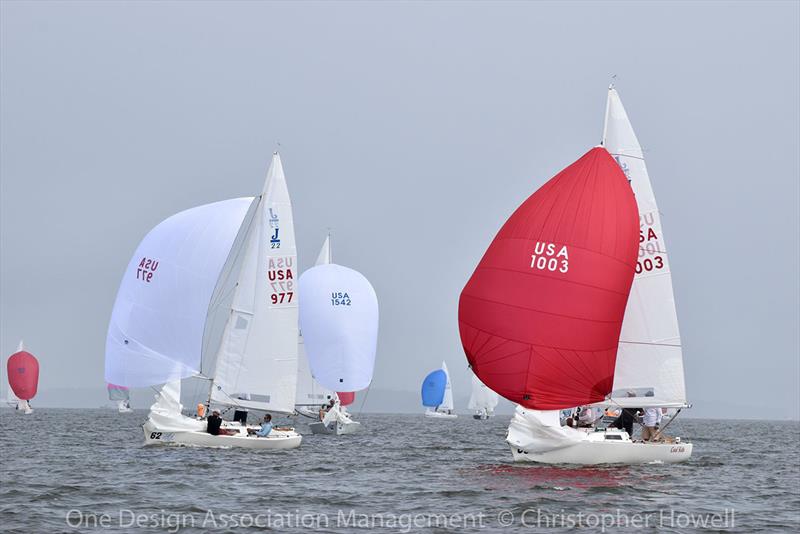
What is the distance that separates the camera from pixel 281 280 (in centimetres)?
3862

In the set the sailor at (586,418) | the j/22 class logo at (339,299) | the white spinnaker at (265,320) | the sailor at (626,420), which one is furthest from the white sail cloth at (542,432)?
the j/22 class logo at (339,299)

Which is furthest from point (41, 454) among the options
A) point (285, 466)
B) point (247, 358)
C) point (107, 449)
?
point (285, 466)

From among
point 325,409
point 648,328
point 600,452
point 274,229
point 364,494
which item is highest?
point 274,229

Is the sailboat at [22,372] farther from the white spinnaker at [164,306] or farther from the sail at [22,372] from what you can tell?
the white spinnaker at [164,306]

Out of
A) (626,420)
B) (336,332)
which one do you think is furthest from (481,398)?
(626,420)

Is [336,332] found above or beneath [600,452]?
above

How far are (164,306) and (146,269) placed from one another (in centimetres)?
133

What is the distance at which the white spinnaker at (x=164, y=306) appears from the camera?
35.3 metres

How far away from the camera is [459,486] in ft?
83.0

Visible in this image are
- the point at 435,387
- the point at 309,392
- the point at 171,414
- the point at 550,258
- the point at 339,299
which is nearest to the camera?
the point at 550,258

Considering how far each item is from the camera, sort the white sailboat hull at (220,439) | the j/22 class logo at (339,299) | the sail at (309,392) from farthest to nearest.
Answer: the sail at (309,392) → the j/22 class logo at (339,299) → the white sailboat hull at (220,439)

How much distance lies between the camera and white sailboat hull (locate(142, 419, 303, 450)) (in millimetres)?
34781

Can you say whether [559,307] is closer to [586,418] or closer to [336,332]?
[586,418]

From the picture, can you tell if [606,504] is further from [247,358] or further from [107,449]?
[107,449]
